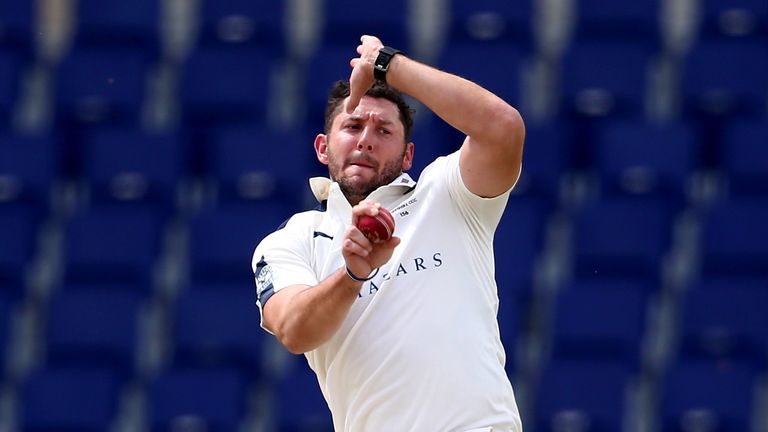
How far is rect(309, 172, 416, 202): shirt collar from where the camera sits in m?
4.67

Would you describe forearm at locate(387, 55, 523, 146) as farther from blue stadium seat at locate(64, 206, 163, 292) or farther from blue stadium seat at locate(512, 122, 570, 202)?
blue stadium seat at locate(64, 206, 163, 292)

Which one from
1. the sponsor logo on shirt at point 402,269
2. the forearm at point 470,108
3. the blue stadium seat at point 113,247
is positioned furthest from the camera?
the blue stadium seat at point 113,247

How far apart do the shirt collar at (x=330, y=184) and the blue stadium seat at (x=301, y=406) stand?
164 inches

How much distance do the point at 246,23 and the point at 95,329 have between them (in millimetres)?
2720

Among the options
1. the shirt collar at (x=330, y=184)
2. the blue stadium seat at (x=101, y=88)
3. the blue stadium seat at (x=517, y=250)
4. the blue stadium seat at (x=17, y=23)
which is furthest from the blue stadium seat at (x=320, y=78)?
the shirt collar at (x=330, y=184)

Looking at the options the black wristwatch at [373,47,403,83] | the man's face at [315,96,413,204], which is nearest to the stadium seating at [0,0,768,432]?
the man's face at [315,96,413,204]

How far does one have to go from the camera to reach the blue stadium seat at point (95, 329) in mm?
9625

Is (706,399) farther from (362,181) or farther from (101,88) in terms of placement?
(362,181)

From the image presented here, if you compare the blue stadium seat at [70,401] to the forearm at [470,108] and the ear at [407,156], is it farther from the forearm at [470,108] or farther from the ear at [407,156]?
the forearm at [470,108]

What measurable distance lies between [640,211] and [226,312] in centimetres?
279

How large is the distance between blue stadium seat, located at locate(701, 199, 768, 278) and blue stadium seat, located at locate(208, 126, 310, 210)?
2675mm

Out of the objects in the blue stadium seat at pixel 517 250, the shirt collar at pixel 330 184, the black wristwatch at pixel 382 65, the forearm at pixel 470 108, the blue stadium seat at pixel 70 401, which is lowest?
the blue stadium seat at pixel 70 401

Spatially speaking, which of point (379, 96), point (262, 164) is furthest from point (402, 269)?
point (262, 164)

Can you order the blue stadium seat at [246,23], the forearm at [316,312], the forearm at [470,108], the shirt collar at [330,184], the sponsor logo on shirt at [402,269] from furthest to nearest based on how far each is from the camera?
the blue stadium seat at [246,23] → the shirt collar at [330,184] → the sponsor logo on shirt at [402,269] → the forearm at [470,108] → the forearm at [316,312]
